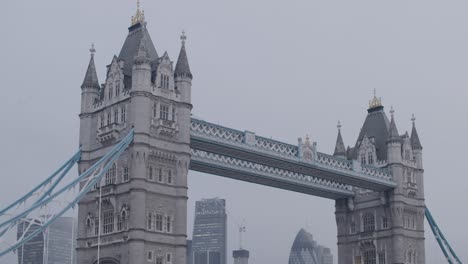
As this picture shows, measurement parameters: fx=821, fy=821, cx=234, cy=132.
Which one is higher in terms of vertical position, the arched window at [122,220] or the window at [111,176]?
the window at [111,176]

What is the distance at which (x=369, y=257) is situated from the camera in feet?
326

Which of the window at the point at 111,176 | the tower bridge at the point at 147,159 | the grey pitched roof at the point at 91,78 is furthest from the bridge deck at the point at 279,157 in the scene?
the grey pitched roof at the point at 91,78

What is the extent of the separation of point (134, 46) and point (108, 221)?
1732 centimetres

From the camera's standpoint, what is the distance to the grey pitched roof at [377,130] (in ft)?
333

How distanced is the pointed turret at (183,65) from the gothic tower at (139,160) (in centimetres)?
9

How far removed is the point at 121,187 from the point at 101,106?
8.90m

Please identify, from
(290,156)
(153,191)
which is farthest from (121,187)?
(290,156)

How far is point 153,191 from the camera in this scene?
73000 mm

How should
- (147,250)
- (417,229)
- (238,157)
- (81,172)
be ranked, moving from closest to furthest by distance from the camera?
(147,250)
(81,172)
(238,157)
(417,229)

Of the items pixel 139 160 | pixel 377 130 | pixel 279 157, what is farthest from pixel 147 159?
pixel 377 130

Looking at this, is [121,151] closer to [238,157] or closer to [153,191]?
[153,191]

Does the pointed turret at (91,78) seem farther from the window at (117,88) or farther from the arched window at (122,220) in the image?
the arched window at (122,220)

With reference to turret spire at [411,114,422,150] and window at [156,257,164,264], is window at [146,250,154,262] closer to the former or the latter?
window at [156,257,164,264]

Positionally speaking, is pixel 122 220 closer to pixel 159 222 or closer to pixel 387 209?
pixel 159 222
